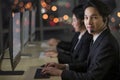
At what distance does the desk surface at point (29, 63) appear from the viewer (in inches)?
90.5

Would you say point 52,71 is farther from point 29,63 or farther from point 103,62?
point 29,63

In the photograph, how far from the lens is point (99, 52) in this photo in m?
2.09

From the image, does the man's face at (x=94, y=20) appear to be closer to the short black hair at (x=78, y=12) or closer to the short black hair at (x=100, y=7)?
the short black hair at (x=100, y=7)

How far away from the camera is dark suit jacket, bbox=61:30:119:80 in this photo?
2.04m

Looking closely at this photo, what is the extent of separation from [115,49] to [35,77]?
0.63 m

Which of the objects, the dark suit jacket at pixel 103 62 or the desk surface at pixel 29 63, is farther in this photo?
the desk surface at pixel 29 63

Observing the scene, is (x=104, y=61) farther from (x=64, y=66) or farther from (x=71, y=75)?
(x=64, y=66)

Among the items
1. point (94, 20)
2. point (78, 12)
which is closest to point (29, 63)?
point (78, 12)

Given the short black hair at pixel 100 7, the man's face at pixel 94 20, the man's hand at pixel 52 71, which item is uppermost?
the short black hair at pixel 100 7

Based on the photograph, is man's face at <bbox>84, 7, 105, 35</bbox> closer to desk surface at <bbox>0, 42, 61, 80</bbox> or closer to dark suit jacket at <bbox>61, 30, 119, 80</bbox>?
dark suit jacket at <bbox>61, 30, 119, 80</bbox>

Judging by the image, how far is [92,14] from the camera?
7.08ft

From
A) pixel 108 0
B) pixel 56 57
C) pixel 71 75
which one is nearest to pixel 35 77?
pixel 71 75

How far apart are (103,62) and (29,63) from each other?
1.08 meters

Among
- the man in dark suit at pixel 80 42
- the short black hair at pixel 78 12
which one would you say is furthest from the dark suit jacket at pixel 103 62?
the short black hair at pixel 78 12
